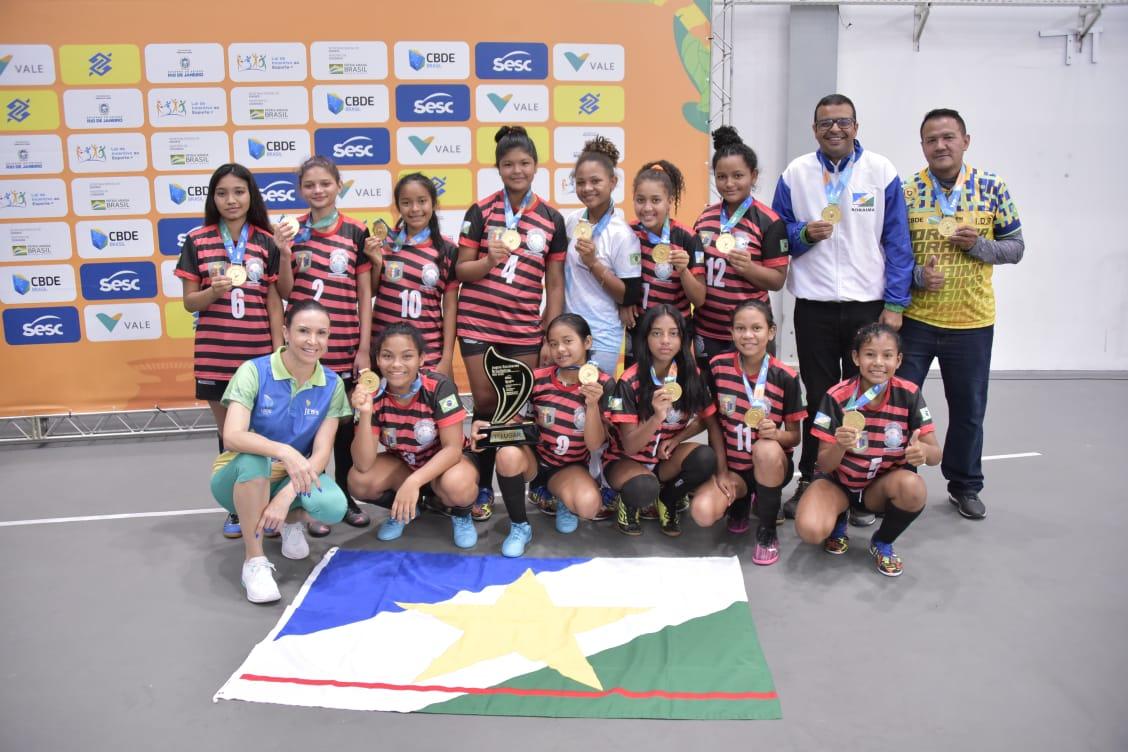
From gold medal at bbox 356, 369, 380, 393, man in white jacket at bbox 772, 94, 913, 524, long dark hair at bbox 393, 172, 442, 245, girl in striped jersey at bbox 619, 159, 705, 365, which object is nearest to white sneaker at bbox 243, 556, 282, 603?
gold medal at bbox 356, 369, 380, 393

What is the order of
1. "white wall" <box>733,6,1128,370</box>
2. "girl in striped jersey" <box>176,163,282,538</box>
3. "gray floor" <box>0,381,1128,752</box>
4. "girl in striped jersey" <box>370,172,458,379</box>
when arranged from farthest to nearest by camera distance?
"white wall" <box>733,6,1128,370</box>
"girl in striped jersey" <box>370,172,458,379</box>
"girl in striped jersey" <box>176,163,282,538</box>
"gray floor" <box>0,381,1128,752</box>

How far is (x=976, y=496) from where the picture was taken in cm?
386

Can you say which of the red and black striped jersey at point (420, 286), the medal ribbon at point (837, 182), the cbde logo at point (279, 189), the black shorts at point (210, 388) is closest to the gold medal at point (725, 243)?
the medal ribbon at point (837, 182)

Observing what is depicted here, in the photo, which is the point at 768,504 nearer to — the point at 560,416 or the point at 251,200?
the point at 560,416

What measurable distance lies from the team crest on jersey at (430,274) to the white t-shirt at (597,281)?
0.58 m

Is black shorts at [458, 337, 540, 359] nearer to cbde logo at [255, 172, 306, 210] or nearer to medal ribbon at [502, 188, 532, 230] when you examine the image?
medal ribbon at [502, 188, 532, 230]

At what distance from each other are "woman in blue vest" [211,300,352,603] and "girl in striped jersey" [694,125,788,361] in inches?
64.2

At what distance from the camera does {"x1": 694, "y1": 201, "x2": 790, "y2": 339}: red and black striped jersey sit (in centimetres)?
363

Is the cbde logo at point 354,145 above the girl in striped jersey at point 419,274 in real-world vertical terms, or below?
above

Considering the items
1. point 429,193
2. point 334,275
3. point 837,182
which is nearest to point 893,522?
point 837,182

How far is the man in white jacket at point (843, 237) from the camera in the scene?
359cm

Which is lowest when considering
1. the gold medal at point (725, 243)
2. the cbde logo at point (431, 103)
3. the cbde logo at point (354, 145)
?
the gold medal at point (725, 243)

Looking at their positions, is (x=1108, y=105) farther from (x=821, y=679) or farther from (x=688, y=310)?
(x=821, y=679)

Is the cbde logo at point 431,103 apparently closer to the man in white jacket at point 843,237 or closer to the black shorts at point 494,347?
the black shorts at point 494,347
